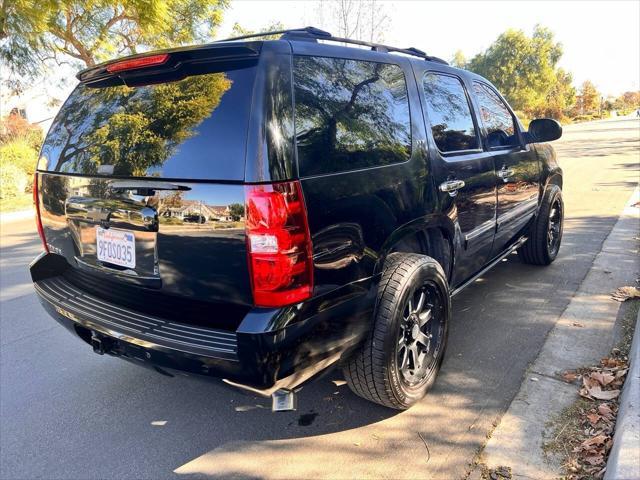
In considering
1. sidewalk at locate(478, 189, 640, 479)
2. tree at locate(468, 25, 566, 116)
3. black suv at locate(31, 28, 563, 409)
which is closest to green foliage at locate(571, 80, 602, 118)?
tree at locate(468, 25, 566, 116)

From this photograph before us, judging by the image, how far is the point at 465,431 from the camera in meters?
2.62

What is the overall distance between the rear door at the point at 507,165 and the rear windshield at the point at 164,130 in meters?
2.40

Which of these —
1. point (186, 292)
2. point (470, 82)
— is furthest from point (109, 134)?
point (470, 82)

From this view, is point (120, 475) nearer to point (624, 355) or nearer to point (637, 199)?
point (624, 355)

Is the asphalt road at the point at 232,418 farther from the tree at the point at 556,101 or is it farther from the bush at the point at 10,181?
the tree at the point at 556,101

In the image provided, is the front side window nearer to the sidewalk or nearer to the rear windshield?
the sidewalk

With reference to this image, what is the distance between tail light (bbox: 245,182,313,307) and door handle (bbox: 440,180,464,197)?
4.30 ft

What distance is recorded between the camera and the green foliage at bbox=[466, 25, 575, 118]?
44.7 metres

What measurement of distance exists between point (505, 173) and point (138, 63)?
288cm

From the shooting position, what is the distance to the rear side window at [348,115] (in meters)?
2.14

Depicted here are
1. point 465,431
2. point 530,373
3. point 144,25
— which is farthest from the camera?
point 144,25

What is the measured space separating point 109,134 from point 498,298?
359 cm

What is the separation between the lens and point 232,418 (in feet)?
9.30

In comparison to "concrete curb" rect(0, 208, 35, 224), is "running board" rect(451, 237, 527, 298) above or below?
below
